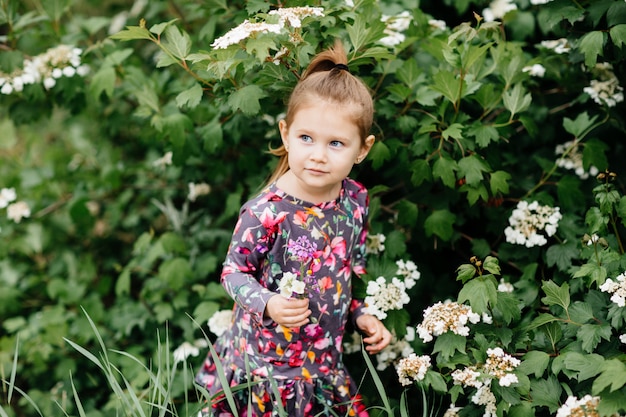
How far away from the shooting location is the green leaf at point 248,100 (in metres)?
2.11

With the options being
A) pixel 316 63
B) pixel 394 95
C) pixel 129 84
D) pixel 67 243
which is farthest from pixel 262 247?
pixel 67 243

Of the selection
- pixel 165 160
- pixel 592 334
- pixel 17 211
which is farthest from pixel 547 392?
pixel 17 211

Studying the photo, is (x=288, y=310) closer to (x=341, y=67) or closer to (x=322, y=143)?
(x=322, y=143)

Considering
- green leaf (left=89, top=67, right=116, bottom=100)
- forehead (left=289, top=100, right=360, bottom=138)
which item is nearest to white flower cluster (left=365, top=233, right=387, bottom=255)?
forehead (left=289, top=100, right=360, bottom=138)

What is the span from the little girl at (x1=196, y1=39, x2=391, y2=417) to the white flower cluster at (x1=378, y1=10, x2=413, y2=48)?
46 cm

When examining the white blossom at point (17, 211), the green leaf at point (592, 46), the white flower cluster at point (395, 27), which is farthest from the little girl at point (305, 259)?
the white blossom at point (17, 211)

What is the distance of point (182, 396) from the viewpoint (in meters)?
2.73

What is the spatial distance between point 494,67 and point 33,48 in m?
1.98

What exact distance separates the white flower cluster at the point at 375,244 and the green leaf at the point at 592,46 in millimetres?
941

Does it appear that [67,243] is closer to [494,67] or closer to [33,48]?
[33,48]

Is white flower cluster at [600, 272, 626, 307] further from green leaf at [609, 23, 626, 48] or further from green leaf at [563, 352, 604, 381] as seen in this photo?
green leaf at [609, 23, 626, 48]

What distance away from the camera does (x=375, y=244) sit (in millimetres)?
2473

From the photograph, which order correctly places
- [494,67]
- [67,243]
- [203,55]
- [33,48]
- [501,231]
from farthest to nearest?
[67,243], [33,48], [501,231], [494,67], [203,55]

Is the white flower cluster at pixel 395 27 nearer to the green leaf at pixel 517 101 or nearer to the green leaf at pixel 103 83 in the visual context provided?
the green leaf at pixel 517 101
